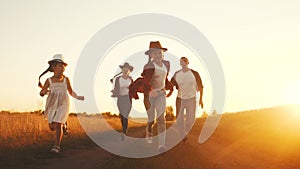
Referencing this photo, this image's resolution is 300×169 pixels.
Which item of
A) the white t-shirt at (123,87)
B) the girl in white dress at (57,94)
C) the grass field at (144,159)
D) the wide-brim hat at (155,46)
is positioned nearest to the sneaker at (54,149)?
the girl in white dress at (57,94)

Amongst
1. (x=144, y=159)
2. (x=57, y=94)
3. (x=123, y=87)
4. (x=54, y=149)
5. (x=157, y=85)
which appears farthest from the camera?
(x=123, y=87)

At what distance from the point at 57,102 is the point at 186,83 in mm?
4224

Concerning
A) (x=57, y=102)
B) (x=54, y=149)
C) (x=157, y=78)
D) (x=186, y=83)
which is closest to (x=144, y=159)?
(x=157, y=78)

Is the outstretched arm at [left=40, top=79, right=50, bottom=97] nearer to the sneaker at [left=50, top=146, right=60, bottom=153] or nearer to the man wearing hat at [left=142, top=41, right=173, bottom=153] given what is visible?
the sneaker at [left=50, top=146, right=60, bottom=153]

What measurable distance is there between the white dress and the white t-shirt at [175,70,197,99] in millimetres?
3875

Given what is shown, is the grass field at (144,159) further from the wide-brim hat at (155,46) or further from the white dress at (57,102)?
the wide-brim hat at (155,46)

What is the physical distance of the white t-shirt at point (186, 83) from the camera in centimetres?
1434

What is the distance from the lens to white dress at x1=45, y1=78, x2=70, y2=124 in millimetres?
11727

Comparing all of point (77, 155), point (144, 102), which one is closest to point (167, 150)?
point (144, 102)

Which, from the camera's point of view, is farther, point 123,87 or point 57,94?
point 123,87

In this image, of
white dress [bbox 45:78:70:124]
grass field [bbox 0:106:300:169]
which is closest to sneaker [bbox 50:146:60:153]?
grass field [bbox 0:106:300:169]

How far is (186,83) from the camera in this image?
1434cm

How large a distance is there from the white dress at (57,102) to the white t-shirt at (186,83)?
153 inches

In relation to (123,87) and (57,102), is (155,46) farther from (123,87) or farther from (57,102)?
(123,87)
